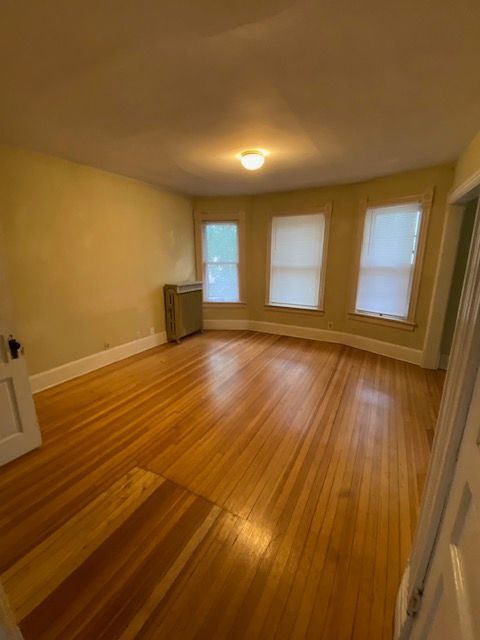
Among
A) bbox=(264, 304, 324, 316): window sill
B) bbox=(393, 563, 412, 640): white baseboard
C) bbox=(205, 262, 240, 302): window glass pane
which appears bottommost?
bbox=(393, 563, 412, 640): white baseboard

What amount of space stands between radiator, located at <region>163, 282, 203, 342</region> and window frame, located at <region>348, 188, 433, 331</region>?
2625mm

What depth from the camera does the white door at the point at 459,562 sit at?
1.88 feet

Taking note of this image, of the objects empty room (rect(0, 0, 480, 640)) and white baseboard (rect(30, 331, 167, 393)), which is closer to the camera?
empty room (rect(0, 0, 480, 640))

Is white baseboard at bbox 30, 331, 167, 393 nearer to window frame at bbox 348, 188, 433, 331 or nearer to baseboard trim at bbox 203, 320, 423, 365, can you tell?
baseboard trim at bbox 203, 320, 423, 365

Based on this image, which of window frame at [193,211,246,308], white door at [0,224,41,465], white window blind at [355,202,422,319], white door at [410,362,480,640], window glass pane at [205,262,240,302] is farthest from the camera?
window glass pane at [205,262,240,302]

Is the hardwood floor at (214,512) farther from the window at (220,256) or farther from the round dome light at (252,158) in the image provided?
the window at (220,256)

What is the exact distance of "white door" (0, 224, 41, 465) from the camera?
1836mm

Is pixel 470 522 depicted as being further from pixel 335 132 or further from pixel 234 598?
pixel 335 132

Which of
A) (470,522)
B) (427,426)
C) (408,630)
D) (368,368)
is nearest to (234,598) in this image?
(408,630)

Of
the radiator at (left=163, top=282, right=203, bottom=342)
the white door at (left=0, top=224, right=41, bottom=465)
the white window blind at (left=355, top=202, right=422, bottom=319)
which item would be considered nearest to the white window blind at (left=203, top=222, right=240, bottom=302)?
the radiator at (left=163, top=282, right=203, bottom=342)

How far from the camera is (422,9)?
1.17m

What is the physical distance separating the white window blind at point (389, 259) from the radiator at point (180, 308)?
2731mm

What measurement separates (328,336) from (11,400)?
4.21m

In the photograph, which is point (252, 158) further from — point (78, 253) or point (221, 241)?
point (221, 241)
